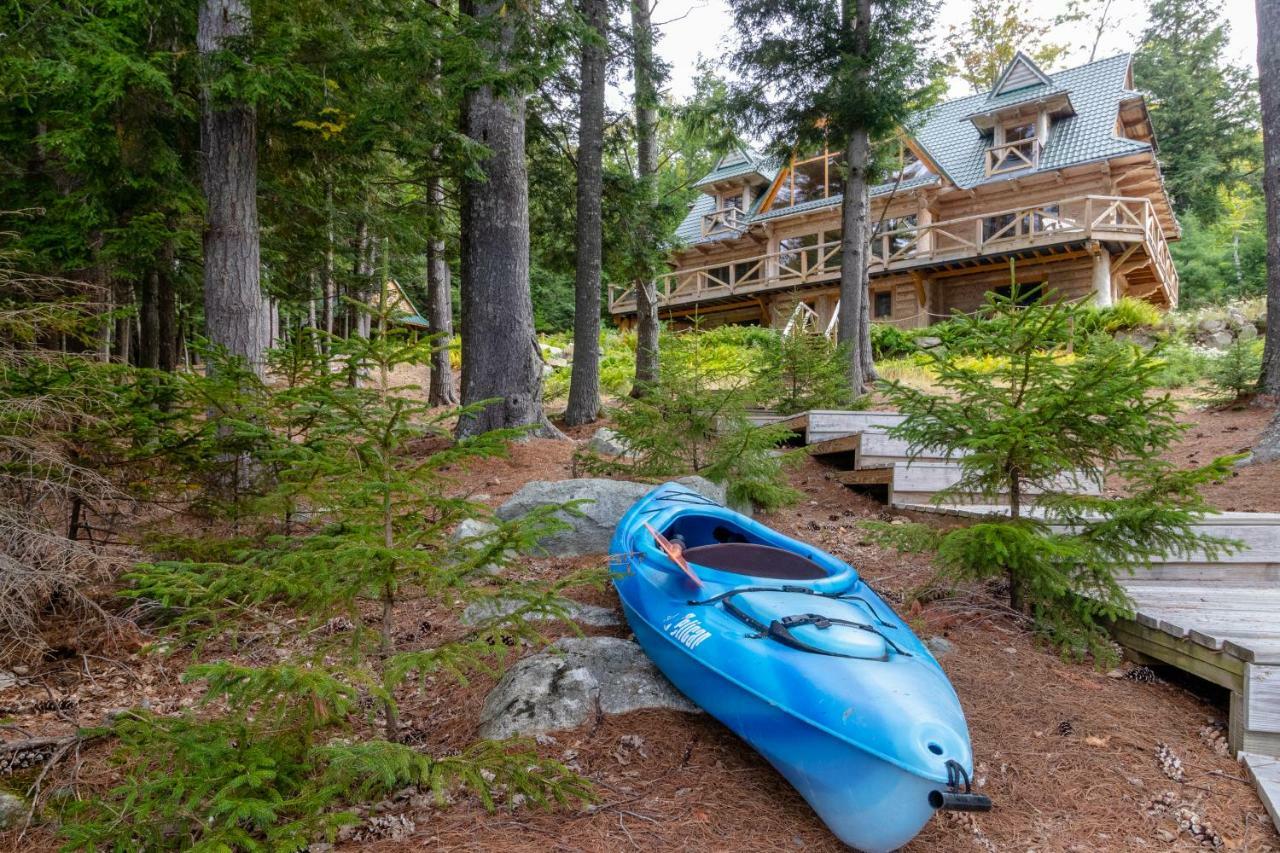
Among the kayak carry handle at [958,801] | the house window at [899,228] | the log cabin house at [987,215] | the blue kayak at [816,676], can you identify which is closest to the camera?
the kayak carry handle at [958,801]

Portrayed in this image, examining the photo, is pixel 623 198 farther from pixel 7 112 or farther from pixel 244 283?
pixel 7 112

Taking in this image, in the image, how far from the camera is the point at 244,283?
19.6 ft

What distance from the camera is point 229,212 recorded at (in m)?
5.97

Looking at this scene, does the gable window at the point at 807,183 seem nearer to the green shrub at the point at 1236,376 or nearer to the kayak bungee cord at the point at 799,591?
the green shrub at the point at 1236,376

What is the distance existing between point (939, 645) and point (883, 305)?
1971cm

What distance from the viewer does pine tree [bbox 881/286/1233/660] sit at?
3279 mm

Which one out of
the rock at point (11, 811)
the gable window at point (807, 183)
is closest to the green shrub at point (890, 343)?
the gable window at point (807, 183)

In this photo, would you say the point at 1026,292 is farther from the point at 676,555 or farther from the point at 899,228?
the point at 899,228

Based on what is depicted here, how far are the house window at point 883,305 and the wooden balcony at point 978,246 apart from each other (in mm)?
1394

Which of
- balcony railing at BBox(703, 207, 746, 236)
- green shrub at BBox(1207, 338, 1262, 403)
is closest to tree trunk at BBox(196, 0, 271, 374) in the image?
green shrub at BBox(1207, 338, 1262, 403)

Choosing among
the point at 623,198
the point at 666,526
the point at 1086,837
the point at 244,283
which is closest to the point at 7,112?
the point at 244,283

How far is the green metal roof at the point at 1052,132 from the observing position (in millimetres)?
18109

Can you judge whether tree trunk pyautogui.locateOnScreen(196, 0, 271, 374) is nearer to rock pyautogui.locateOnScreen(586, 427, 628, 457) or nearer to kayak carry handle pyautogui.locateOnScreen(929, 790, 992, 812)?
rock pyautogui.locateOnScreen(586, 427, 628, 457)

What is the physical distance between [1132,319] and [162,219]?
632 inches
